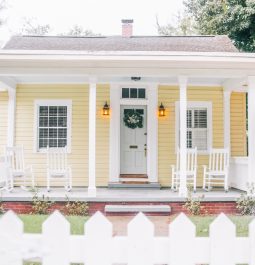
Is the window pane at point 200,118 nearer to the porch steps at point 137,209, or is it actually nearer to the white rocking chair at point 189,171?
the white rocking chair at point 189,171

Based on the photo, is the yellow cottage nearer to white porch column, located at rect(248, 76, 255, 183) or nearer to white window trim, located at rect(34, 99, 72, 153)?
white window trim, located at rect(34, 99, 72, 153)

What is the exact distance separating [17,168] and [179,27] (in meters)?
22.0

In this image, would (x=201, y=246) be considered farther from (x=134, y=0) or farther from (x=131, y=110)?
(x=134, y=0)

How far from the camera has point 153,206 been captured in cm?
786

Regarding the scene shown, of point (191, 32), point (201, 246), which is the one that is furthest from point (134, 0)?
point (201, 246)

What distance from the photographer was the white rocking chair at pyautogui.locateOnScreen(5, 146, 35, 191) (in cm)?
886

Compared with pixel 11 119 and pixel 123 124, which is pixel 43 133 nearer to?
pixel 11 119

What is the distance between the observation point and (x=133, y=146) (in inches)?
426

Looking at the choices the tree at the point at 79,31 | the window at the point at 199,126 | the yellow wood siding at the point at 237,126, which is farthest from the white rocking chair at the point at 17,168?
the tree at the point at 79,31

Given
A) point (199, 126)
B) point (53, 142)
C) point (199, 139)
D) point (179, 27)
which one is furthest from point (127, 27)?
point (179, 27)

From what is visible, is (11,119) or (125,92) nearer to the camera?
(11,119)

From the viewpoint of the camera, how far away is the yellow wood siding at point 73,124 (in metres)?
Result: 10.4

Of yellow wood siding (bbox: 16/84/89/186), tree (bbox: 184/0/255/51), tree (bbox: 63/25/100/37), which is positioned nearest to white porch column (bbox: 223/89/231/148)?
yellow wood siding (bbox: 16/84/89/186)

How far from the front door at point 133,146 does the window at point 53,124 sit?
1.53 meters
